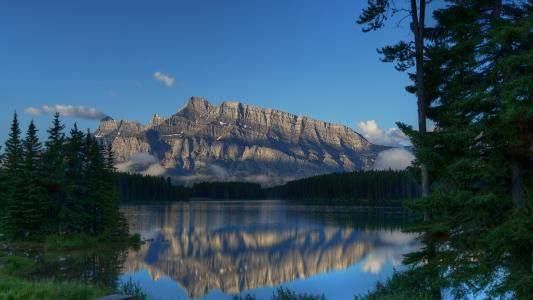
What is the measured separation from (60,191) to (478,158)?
4670 cm

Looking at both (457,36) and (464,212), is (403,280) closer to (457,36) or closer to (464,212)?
(464,212)

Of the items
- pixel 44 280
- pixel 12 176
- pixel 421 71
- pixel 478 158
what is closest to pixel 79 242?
pixel 12 176

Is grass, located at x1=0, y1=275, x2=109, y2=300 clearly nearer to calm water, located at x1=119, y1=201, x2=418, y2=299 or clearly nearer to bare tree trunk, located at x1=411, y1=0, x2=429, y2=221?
calm water, located at x1=119, y1=201, x2=418, y2=299

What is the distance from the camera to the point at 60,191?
49.7 metres

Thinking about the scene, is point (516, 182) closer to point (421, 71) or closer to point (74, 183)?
point (421, 71)

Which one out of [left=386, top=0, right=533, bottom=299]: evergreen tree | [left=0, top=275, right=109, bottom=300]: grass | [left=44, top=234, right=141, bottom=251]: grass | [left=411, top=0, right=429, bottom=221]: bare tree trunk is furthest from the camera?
[left=44, top=234, right=141, bottom=251]: grass

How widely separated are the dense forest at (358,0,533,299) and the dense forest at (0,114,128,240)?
42783 millimetres

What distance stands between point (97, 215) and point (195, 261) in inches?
653

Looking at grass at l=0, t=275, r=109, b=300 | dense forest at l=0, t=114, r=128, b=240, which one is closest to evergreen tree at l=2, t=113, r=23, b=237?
dense forest at l=0, t=114, r=128, b=240

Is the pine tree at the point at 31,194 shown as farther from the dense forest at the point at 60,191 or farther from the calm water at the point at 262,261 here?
the calm water at the point at 262,261

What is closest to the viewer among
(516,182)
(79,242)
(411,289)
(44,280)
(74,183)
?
(516,182)

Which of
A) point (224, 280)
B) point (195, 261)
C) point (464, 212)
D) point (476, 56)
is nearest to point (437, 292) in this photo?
point (464, 212)

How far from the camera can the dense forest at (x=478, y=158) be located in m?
13.0

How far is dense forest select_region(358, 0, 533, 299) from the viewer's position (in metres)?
13.0
